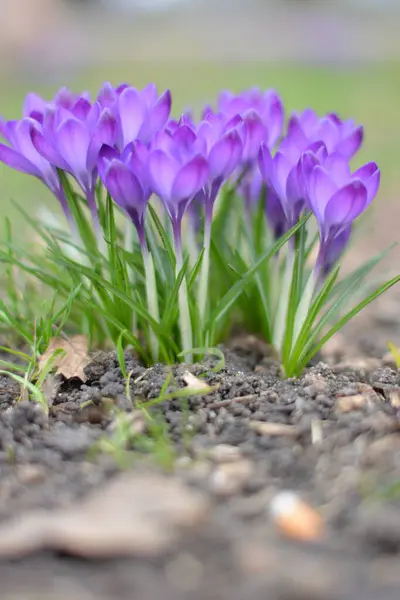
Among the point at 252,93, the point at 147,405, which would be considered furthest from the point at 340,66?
the point at 147,405

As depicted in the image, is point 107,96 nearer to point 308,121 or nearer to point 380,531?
point 308,121

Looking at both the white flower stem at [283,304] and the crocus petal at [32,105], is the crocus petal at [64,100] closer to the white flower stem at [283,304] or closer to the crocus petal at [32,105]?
the crocus petal at [32,105]

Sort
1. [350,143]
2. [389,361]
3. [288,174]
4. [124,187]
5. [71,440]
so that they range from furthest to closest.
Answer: [389,361], [350,143], [288,174], [124,187], [71,440]

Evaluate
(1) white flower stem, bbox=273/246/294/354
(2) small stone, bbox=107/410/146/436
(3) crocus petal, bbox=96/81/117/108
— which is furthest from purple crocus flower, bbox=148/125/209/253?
(2) small stone, bbox=107/410/146/436

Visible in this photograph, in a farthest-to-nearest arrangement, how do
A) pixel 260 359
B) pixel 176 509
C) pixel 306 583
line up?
pixel 260 359 < pixel 176 509 < pixel 306 583

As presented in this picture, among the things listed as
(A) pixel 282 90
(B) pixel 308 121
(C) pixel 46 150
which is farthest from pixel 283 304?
(A) pixel 282 90

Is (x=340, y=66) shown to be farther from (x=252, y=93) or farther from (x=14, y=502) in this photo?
(x=14, y=502)

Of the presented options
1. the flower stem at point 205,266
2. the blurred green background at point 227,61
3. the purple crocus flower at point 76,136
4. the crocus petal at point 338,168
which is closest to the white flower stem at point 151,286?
the flower stem at point 205,266
